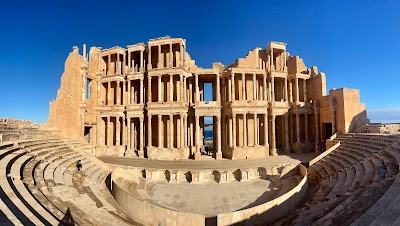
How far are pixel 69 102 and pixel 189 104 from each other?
1466 cm

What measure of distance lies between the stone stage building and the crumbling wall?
0.12 metres

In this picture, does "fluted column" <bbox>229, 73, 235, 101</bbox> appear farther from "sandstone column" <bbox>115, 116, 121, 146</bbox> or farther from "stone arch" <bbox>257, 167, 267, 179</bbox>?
"sandstone column" <bbox>115, 116, 121, 146</bbox>

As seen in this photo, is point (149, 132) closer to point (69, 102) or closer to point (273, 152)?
point (69, 102)

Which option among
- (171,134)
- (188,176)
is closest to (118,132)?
(171,134)

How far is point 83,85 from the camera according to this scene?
2866cm

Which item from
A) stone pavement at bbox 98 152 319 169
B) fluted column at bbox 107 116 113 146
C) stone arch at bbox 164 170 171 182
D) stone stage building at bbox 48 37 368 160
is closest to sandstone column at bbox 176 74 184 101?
stone stage building at bbox 48 37 368 160

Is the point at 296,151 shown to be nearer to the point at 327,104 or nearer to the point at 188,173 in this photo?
the point at 327,104

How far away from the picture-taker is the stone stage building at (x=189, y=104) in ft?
88.8

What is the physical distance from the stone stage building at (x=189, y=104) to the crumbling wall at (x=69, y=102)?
121 mm

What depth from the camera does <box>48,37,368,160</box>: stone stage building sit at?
27062 mm

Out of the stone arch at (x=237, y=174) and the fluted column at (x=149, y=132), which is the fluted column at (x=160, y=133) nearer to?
the fluted column at (x=149, y=132)

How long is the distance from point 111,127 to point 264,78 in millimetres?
22372

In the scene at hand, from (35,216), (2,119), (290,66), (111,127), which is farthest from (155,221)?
(290,66)

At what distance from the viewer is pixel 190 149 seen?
92.7 ft
